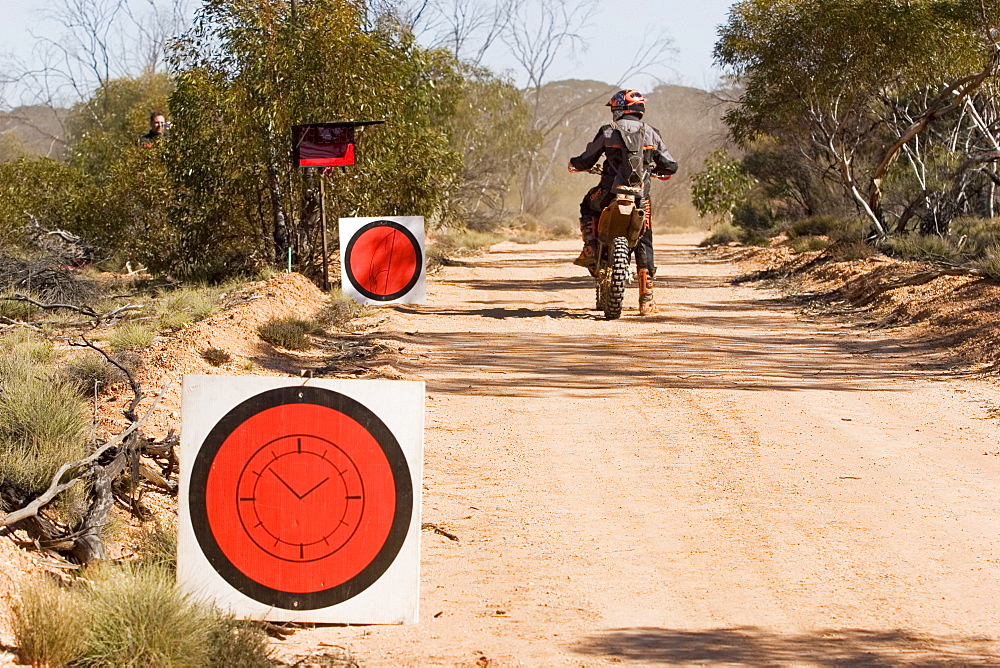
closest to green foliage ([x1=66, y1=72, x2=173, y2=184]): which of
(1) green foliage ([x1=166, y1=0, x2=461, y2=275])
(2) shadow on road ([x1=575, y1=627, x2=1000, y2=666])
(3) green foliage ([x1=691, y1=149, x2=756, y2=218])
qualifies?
(1) green foliage ([x1=166, y1=0, x2=461, y2=275])

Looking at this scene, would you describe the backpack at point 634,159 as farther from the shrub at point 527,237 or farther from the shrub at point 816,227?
the shrub at point 527,237

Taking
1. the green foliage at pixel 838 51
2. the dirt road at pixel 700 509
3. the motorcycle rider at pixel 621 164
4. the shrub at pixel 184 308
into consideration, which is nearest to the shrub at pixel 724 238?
the green foliage at pixel 838 51

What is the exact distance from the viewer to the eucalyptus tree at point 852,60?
20094 millimetres

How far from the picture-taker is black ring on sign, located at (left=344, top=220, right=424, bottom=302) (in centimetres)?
1395

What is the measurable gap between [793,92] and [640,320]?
424 inches

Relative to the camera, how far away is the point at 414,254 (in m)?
14.1

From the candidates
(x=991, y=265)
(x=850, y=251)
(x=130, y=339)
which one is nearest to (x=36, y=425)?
(x=130, y=339)

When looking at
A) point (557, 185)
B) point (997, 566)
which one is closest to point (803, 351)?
point (997, 566)

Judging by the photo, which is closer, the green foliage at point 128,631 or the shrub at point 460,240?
the green foliage at point 128,631

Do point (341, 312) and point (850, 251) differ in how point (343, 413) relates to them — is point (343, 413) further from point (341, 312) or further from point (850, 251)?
point (850, 251)

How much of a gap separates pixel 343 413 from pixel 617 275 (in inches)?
375

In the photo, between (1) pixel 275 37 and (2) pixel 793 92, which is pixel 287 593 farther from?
(2) pixel 793 92

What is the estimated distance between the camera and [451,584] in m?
5.23

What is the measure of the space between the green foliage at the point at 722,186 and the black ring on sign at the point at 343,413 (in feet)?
118
